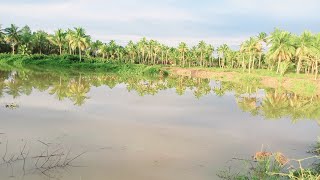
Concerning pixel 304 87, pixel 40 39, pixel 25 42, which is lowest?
pixel 304 87

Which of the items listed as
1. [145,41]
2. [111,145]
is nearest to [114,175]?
[111,145]

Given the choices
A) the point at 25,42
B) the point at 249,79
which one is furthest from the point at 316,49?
the point at 25,42

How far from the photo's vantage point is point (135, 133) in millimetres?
17531

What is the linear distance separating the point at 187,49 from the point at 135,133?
277 feet

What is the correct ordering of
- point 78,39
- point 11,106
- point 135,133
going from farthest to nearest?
point 78,39
point 11,106
point 135,133

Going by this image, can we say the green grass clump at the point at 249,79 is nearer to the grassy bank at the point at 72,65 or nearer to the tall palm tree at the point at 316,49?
the tall palm tree at the point at 316,49

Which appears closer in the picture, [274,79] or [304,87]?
[304,87]

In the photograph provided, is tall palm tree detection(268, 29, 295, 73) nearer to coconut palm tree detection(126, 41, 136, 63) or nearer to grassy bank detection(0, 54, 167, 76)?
grassy bank detection(0, 54, 167, 76)

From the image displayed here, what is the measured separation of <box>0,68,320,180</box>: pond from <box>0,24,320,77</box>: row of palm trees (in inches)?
1247

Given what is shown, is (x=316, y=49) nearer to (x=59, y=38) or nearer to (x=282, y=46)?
(x=282, y=46)

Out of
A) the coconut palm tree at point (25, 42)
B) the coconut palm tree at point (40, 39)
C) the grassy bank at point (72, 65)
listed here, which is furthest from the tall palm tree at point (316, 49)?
the coconut palm tree at point (40, 39)

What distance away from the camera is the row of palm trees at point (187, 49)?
61906 mm

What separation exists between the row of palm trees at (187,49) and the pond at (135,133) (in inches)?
1247

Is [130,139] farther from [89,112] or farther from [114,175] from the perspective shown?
[89,112]
